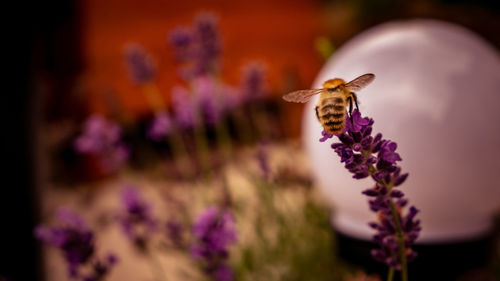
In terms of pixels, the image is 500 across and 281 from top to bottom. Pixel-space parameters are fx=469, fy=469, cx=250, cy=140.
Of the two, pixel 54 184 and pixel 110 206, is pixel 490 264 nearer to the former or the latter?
pixel 110 206

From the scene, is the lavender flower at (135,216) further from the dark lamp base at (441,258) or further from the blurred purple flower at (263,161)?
the dark lamp base at (441,258)

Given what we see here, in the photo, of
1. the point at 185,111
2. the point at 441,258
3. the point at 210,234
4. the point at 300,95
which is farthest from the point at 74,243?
the point at 441,258

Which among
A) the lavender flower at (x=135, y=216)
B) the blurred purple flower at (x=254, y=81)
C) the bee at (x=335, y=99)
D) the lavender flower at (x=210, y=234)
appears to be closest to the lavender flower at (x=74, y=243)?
the lavender flower at (x=210, y=234)

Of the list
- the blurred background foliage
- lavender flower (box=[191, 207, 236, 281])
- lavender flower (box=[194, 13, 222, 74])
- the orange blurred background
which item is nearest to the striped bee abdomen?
lavender flower (box=[191, 207, 236, 281])

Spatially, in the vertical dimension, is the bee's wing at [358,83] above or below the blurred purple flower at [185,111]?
below

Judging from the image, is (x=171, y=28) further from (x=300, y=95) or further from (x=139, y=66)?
(x=300, y=95)

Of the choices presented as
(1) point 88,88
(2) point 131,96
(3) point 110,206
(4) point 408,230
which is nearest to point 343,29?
(2) point 131,96
